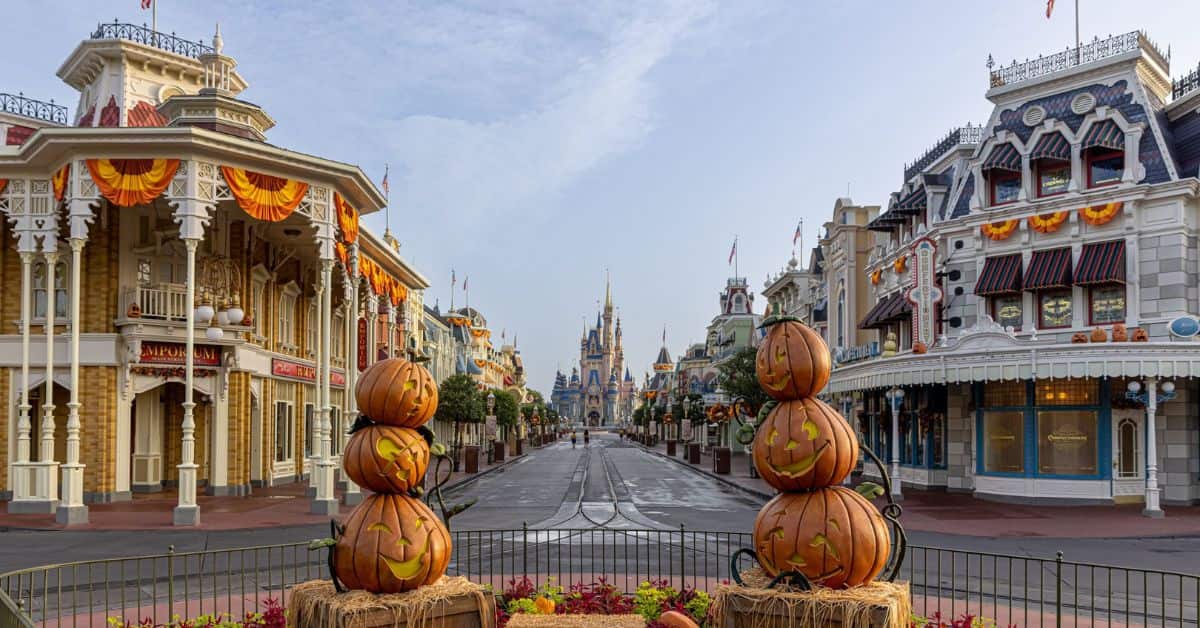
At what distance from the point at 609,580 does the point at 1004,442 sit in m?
18.7

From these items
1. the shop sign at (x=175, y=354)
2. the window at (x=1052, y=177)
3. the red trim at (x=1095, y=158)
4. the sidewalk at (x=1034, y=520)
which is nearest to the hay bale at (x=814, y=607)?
the sidewalk at (x=1034, y=520)

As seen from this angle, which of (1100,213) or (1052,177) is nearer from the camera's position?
(1100,213)

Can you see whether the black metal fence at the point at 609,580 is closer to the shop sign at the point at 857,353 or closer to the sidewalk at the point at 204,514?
the sidewalk at the point at 204,514

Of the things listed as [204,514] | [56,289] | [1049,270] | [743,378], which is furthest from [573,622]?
[743,378]

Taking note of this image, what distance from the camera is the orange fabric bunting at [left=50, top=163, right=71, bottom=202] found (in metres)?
20.8

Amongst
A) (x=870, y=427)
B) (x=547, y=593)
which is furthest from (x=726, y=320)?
(x=547, y=593)

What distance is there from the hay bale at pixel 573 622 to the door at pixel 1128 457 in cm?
2265

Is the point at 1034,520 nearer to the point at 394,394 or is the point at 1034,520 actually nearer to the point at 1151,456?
the point at 1151,456

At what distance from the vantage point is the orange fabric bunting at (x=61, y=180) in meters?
20.8

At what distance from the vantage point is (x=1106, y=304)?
26.2 metres

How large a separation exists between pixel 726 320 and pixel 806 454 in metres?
80.0

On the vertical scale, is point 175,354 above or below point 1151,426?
above

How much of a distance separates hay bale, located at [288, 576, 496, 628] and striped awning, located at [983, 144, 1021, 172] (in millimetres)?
25316

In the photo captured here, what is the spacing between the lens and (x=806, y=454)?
653cm
